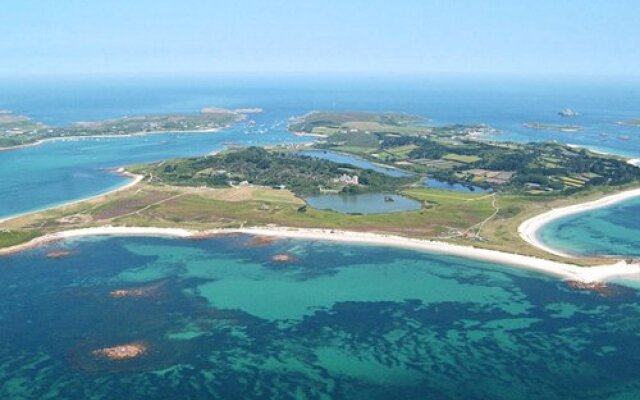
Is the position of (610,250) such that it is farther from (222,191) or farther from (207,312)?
(222,191)

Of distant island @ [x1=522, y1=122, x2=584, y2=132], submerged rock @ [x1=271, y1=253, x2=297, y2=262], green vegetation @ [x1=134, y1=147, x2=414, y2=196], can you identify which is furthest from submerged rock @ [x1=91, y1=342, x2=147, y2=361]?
distant island @ [x1=522, y1=122, x2=584, y2=132]

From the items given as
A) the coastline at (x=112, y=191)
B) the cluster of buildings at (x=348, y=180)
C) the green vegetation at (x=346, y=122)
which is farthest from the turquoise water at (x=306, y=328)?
the green vegetation at (x=346, y=122)

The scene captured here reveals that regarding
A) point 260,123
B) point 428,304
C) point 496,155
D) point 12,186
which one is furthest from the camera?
point 260,123

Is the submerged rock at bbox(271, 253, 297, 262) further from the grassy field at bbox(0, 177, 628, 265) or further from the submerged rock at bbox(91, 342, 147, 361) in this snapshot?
the submerged rock at bbox(91, 342, 147, 361)

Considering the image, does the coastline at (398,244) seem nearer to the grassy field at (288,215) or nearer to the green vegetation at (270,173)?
the grassy field at (288,215)

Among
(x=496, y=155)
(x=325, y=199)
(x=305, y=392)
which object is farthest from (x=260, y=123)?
(x=305, y=392)

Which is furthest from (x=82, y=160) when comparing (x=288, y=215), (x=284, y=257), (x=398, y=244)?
(x=398, y=244)
